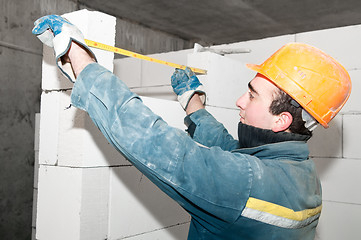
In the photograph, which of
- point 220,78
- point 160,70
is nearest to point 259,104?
point 220,78

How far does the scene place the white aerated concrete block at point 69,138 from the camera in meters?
1.79

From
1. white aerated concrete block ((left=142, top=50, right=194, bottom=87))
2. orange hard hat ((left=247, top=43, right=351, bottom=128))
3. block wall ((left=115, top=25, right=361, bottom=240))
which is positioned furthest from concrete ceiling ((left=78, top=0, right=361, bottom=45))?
orange hard hat ((left=247, top=43, right=351, bottom=128))

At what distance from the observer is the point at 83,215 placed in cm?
176

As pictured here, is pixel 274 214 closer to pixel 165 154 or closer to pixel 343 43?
pixel 165 154

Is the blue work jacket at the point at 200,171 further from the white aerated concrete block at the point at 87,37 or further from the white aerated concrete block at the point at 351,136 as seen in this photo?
the white aerated concrete block at the point at 351,136

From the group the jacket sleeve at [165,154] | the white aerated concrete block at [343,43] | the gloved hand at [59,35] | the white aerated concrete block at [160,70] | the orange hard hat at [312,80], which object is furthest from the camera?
the white aerated concrete block at [160,70]

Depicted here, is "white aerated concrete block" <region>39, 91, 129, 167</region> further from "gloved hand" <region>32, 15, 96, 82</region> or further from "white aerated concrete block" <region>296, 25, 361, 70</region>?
"white aerated concrete block" <region>296, 25, 361, 70</region>

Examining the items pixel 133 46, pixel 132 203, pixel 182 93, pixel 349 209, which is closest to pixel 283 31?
pixel 133 46

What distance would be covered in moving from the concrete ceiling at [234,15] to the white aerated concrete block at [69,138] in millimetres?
4473

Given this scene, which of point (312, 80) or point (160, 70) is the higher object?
point (160, 70)

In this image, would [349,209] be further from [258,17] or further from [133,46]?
[133,46]

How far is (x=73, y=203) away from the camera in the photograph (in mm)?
1775

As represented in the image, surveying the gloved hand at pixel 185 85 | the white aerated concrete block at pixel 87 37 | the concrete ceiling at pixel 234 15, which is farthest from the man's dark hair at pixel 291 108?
the concrete ceiling at pixel 234 15

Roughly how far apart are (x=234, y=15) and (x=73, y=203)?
5564 mm
